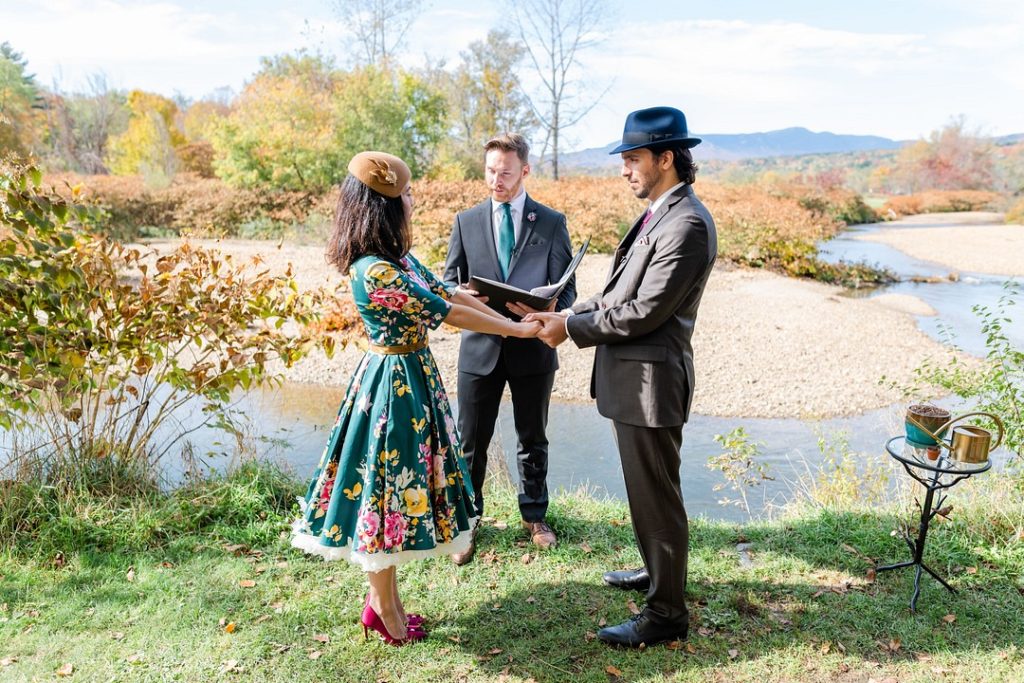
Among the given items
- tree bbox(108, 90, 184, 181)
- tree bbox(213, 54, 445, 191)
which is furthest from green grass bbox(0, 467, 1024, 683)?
tree bbox(108, 90, 184, 181)

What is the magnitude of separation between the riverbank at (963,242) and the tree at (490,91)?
1470 cm

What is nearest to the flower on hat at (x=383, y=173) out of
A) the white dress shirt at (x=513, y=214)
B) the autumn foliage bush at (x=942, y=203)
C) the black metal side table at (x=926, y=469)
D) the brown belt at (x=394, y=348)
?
the brown belt at (x=394, y=348)

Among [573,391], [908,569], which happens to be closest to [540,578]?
[908,569]

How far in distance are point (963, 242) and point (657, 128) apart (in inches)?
1103

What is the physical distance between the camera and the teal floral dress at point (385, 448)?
279 cm

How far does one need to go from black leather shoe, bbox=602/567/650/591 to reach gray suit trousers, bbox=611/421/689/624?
495 millimetres

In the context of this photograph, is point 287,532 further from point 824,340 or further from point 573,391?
point 824,340

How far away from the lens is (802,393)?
908 cm

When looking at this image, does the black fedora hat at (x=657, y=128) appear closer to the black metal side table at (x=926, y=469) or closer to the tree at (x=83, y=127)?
the black metal side table at (x=926, y=469)

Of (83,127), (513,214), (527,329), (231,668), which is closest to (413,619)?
(231,668)

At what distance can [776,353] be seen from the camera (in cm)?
1071

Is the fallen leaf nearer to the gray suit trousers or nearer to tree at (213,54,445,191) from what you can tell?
the gray suit trousers

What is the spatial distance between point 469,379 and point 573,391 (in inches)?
210

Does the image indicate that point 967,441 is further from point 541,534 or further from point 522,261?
point 522,261
